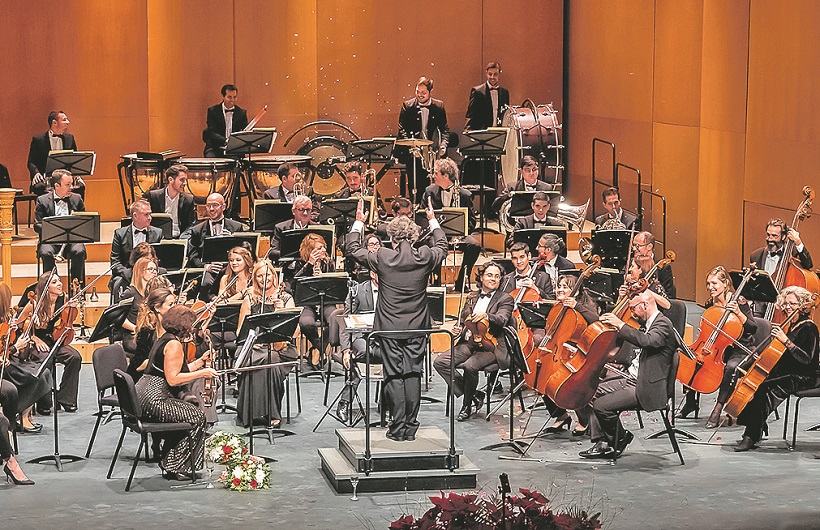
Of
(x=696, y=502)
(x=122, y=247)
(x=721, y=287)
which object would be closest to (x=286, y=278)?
(x=122, y=247)

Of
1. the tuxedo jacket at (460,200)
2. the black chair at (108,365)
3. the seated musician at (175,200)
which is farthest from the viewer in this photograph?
the tuxedo jacket at (460,200)

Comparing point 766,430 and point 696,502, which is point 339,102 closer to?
point 766,430

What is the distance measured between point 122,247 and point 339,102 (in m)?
5.25

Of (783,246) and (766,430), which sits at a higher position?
(783,246)

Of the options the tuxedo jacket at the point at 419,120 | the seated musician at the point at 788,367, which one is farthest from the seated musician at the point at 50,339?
the tuxedo jacket at the point at 419,120

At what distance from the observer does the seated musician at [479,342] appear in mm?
9719

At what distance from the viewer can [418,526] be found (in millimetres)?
4422

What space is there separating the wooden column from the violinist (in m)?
5.81

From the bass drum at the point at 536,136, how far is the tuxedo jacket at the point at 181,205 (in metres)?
3.71

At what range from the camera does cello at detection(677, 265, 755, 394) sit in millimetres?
9305

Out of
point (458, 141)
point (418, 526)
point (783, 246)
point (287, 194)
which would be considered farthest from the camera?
point (458, 141)

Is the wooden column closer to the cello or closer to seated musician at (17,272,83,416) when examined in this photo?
seated musician at (17,272,83,416)

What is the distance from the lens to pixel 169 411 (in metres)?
8.26

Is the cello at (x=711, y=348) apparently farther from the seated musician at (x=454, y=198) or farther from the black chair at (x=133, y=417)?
the black chair at (x=133, y=417)
